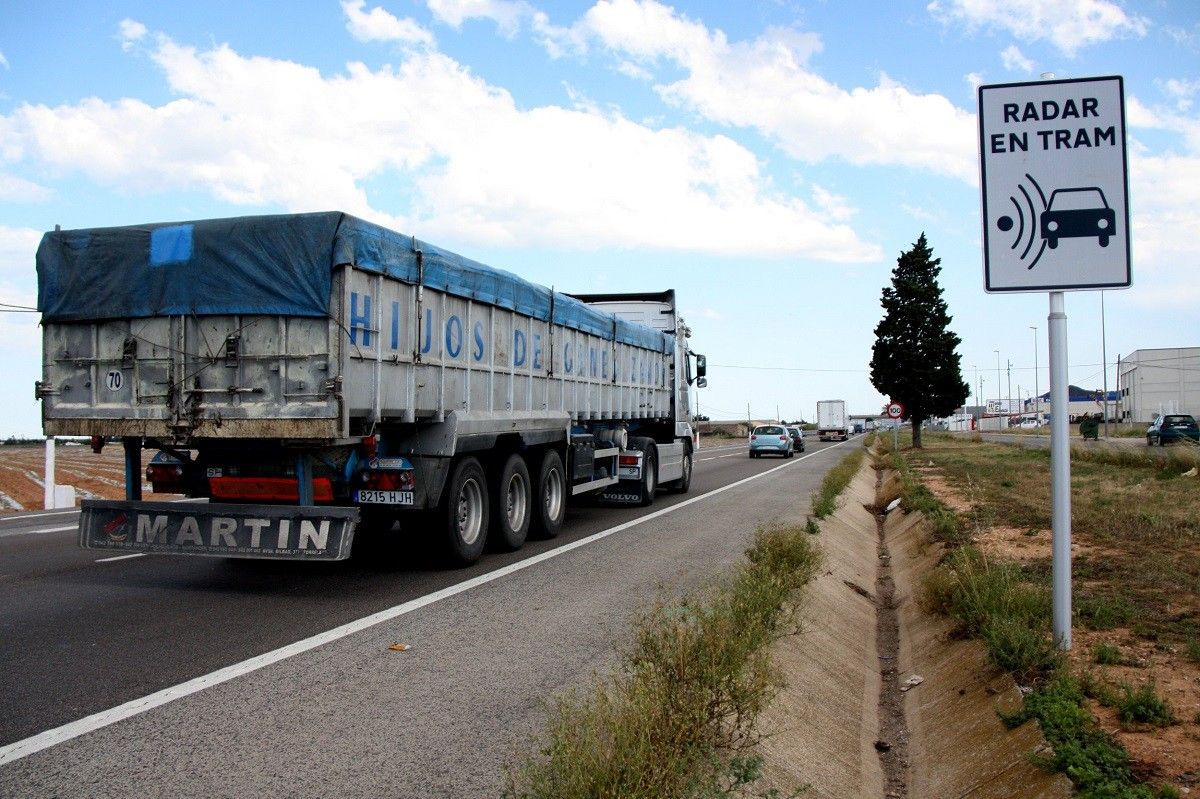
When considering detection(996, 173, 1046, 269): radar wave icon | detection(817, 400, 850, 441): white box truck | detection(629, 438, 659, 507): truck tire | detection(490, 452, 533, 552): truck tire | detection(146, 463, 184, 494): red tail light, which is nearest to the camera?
detection(996, 173, 1046, 269): radar wave icon

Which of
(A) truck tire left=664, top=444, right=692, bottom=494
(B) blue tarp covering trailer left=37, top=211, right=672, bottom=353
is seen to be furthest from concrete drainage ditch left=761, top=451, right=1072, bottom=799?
(A) truck tire left=664, top=444, right=692, bottom=494

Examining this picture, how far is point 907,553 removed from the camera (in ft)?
43.4

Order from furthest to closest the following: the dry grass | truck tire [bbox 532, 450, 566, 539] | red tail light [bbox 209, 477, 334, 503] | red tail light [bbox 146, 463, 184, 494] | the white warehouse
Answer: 1. the white warehouse
2. truck tire [bbox 532, 450, 566, 539]
3. red tail light [bbox 146, 463, 184, 494]
4. red tail light [bbox 209, 477, 334, 503]
5. the dry grass

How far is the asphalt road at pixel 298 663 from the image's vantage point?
4.32 metres

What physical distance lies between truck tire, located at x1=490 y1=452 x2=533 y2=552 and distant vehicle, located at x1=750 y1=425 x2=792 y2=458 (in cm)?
3460

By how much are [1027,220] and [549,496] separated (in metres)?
8.18

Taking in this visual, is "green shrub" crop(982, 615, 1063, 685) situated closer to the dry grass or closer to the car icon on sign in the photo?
the dry grass

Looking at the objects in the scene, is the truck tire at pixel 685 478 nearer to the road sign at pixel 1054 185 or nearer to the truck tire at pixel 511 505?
the truck tire at pixel 511 505

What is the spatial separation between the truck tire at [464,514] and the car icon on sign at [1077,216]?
6.18 metres

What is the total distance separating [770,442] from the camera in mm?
45719

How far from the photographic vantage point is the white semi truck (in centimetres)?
818

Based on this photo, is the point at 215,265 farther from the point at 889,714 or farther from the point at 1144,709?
the point at 1144,709

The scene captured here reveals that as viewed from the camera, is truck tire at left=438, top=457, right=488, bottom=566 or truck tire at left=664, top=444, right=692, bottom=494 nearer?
truck tire at left=438, top=457, right=488, bottom=566

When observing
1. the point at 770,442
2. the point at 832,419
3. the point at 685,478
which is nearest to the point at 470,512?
the point at 685,478
